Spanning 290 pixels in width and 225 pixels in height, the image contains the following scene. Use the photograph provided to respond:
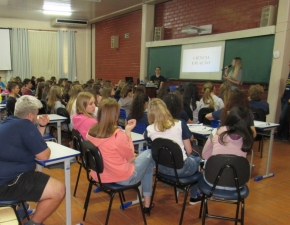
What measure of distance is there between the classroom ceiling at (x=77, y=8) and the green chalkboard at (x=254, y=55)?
3.16 metres

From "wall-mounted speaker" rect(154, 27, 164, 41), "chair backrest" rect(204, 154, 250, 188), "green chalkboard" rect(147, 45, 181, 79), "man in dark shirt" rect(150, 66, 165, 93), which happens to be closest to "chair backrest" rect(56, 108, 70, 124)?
"chair backrest" rect(204, 154, 250, 188)

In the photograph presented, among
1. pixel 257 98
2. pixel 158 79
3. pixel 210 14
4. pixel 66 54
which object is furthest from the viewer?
pixel 66 54

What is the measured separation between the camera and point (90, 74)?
39.8ft

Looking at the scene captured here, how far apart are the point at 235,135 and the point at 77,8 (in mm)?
7962

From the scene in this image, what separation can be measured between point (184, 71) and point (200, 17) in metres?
1.47

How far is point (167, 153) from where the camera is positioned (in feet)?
7.55

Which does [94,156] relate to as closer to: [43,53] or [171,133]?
[171,133]

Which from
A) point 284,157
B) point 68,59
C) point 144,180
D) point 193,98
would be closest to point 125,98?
point 193,98

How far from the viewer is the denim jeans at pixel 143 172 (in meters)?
2.25

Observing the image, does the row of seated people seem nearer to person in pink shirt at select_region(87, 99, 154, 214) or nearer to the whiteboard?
person in pink shirt at select_region(87, 99, 154, 214)

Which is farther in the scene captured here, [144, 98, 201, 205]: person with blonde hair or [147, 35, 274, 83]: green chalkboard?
[147, 35, 274, 83]: green chalkboard

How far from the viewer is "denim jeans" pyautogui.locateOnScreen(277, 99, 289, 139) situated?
5352 millimetres

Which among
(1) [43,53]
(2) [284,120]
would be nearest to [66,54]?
(1) [43,53]

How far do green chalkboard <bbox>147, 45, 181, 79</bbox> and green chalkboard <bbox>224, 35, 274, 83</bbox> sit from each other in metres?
1.75
